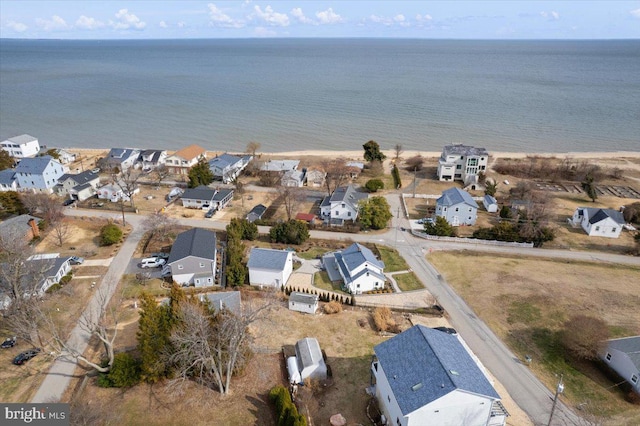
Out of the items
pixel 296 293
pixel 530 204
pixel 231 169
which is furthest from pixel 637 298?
pixel 231 169

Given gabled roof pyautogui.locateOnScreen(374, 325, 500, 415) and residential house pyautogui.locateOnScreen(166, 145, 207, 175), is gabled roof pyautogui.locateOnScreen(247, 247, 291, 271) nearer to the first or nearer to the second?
gabled roof pyautogui.locateOnScreen(374, 325, 500, 415)

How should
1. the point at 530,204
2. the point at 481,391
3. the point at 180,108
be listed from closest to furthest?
the point at 481,391 → the point at 530,204 → the point at 180,108

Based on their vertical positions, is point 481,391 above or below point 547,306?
above

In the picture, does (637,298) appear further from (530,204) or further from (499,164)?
(499,164)

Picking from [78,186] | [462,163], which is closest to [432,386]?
[462,163]

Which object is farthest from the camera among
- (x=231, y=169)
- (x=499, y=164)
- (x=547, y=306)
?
(x=499, y=164)

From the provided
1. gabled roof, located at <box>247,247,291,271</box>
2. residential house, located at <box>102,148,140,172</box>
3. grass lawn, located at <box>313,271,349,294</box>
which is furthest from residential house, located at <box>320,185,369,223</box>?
residential house, located at <box>102,148,140,172</box>

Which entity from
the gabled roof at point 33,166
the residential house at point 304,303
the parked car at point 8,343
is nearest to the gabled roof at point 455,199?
the residential house at point 304,303
